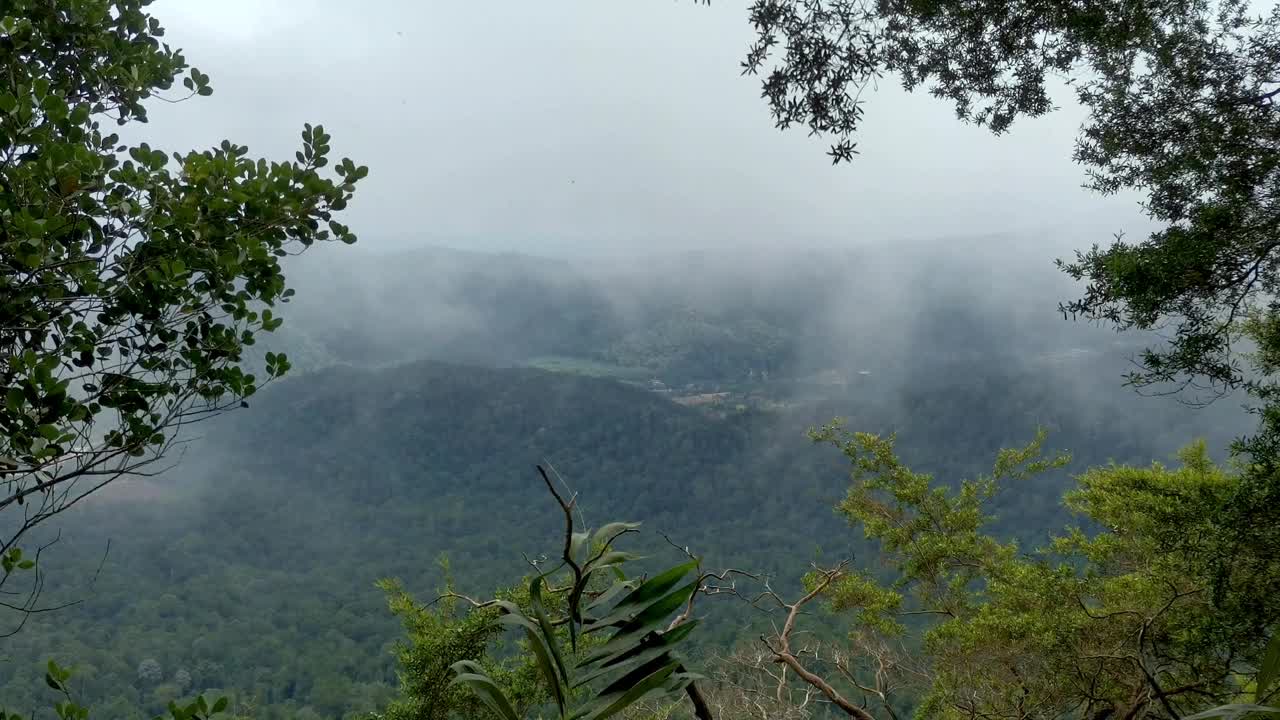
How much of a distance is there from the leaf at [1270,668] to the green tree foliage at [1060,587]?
2.76 meters

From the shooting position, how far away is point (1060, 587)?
6160mm

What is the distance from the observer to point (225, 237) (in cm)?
186

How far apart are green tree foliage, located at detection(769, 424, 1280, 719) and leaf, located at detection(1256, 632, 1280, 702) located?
109 inches

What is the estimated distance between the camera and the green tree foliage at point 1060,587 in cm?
355

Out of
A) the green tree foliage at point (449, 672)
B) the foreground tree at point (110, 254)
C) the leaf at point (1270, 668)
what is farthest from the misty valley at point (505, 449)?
the leaf at point (1270, 668)

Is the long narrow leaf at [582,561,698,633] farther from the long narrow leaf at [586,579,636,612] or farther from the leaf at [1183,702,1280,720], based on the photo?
the leaf at [1183,702,1280,720]

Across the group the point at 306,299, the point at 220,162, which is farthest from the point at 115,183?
the point at 306,299

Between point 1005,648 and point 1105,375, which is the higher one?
point 1005,648

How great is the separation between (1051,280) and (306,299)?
324 ft

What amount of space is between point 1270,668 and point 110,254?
7.25ft

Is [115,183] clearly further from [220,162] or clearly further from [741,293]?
[741,293]

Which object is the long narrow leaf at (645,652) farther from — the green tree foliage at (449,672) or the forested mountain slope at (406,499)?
the forested mountain slope at (406,499)

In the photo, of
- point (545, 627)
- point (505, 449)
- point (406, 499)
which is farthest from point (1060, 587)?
point (505, 449)

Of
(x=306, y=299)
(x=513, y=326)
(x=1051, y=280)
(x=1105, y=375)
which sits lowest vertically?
(x=1105, y=375)
